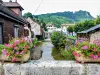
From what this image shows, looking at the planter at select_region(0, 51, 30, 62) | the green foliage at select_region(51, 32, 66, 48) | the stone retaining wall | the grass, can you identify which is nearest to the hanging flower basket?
the stone retaining wall

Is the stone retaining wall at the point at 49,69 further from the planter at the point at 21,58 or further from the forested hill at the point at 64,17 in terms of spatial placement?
the forested hill at the point at 64,17

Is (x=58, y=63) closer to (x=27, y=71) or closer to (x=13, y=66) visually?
(x=27, y=71)

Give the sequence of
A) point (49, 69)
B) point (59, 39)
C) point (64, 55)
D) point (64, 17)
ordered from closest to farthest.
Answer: point (49, 69) < point (64, 55) < point (59, 39) < point (64, 17)

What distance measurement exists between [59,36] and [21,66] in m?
21.5

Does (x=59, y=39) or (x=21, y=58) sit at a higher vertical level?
(x=21, y=58)

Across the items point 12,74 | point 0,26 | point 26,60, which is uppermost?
point 0,26

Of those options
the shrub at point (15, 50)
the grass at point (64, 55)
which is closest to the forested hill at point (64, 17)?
the grass at point (64, 55)

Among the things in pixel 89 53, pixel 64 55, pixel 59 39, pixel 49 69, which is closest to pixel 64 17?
pixel 59 39

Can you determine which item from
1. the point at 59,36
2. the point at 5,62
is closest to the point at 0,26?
the point at 5,62

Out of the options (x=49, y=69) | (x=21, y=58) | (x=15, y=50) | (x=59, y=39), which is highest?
(x=15, y=50)

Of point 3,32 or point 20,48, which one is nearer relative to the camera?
point 20,48

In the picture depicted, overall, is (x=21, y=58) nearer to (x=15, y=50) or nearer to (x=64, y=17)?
(x=15, y=50)

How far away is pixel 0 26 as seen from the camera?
1005 cm

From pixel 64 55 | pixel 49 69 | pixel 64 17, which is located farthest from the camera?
pixel 64 17
